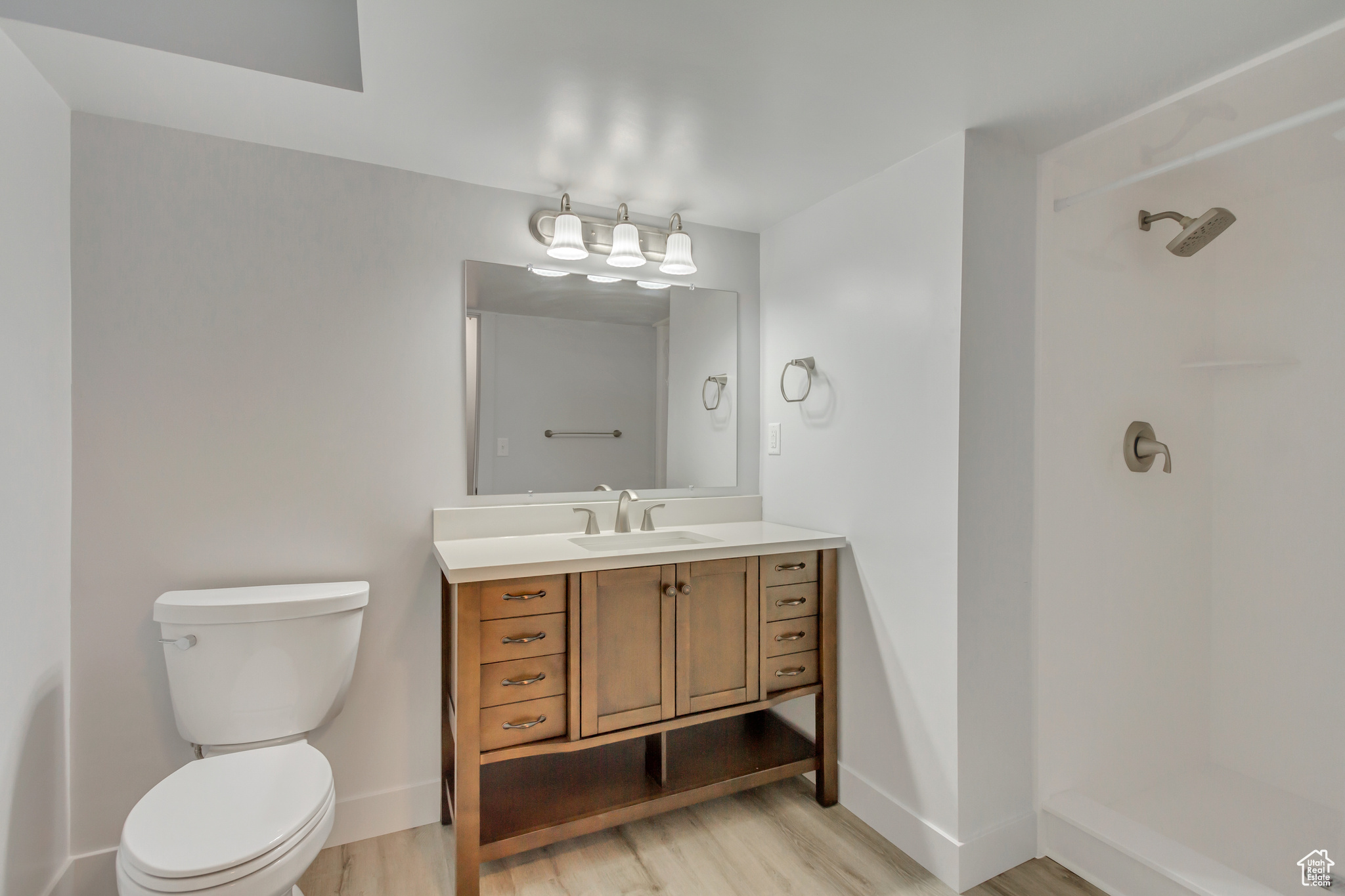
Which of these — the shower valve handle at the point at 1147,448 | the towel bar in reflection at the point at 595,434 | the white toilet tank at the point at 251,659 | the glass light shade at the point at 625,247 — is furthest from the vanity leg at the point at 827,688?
the white toilet tank at the point at 251,659

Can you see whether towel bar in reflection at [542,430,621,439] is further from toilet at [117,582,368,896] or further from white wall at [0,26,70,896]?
white wall at [0,26,70,896]

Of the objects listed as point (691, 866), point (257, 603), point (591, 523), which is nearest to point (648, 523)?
point (591, 523)

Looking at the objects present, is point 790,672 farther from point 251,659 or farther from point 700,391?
point 251,659

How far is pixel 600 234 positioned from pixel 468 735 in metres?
1.67

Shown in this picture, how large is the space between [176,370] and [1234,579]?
3488 millimetres

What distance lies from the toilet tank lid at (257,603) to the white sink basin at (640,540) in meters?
0.68

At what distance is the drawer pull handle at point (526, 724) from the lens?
68.3 inches

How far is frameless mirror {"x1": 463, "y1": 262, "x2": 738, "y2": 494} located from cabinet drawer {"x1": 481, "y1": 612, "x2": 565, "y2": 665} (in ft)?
2.00

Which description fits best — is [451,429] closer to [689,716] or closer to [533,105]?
[533,105]

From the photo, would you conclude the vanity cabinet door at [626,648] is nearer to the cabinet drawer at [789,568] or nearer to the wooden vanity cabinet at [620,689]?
the wooden vanity cabinet at [620,689]

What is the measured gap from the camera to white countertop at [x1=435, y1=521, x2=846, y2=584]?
1713 millimetres

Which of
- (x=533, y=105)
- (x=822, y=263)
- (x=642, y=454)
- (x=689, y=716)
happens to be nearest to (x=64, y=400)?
(x=533, y=105)

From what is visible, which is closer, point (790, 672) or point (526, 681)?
point (526, 681)

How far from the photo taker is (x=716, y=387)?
2.62 metres
